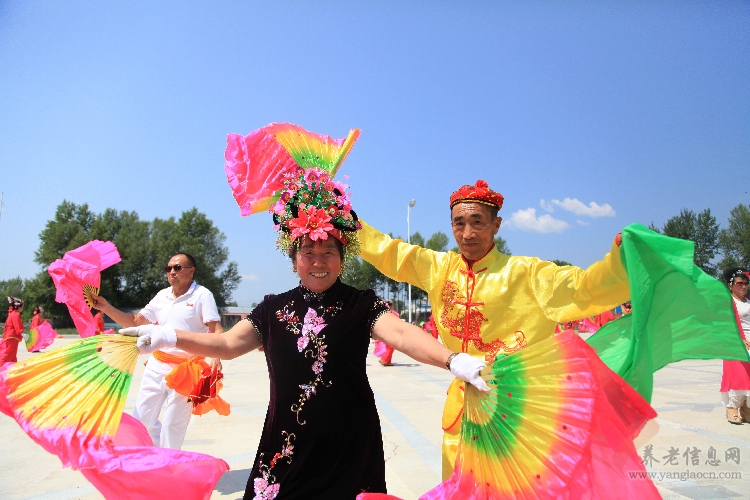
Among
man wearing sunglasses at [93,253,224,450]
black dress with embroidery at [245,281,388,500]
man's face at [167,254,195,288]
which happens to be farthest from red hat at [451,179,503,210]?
man's face at [167,254,195,288]

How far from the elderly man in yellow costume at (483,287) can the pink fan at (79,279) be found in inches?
90.5

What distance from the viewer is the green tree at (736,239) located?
44531 millimetres

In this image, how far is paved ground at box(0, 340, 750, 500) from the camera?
14.1 feet

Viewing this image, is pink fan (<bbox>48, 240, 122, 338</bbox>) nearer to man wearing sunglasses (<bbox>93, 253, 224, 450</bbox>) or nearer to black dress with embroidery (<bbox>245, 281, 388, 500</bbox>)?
man wearing sunglasses (<bbox>93, 253, 224, 450</bbox>)

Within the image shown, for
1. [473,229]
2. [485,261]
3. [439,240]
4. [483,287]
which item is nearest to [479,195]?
[473,229]

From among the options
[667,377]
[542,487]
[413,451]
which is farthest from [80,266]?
[667,377]

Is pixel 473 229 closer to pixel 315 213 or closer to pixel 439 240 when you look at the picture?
pixel 315 213

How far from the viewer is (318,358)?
2.39m

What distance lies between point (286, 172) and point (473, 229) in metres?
1.27

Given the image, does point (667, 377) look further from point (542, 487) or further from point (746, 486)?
point (542, 487)

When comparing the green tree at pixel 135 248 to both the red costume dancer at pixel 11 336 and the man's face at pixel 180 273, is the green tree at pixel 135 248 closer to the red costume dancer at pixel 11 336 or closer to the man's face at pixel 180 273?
the red costume dancer at pixel 11 336

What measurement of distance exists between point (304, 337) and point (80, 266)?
2.82 meters

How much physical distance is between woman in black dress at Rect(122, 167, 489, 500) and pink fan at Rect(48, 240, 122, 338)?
2123 mm

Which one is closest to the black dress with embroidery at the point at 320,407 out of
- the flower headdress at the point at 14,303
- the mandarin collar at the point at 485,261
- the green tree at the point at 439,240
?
the mandarin collar at the point at 485,261
